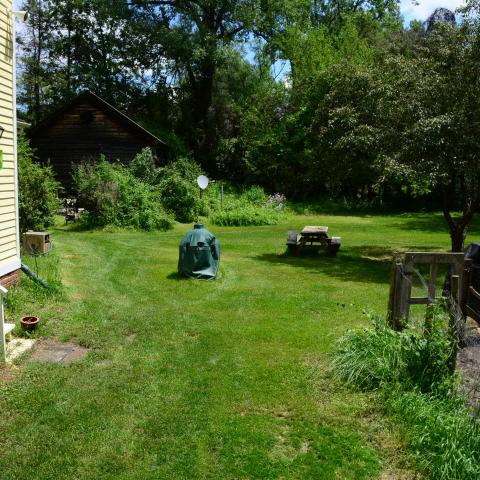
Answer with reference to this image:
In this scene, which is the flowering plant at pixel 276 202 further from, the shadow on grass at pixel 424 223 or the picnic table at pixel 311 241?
the picnic table at pixel 311 241

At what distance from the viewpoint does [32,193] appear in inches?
599

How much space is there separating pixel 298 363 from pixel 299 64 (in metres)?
27.5

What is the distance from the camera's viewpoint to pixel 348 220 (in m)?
23.8

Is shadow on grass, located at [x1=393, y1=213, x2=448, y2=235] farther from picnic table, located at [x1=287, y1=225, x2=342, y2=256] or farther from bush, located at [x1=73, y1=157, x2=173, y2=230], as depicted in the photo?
bush, located at [x1=73, y1=157, x2=173, y2=230]

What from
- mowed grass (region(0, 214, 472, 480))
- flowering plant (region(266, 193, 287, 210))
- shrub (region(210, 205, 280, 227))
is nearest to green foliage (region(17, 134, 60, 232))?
mowed grass (region(0, 214, 472, 480))

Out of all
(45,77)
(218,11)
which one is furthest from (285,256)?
(45,77)

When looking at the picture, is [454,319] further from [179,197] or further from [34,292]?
[179,197]

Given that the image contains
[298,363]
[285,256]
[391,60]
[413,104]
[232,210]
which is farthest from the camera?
[232,210]

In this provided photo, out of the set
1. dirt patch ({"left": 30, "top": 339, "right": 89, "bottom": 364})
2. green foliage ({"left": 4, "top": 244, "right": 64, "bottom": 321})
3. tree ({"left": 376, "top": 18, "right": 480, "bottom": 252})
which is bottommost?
dirt patch ({"left": 30, "top": 339, "right": 89, "bottom": 364})

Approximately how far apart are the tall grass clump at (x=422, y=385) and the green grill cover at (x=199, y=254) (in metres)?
4.60

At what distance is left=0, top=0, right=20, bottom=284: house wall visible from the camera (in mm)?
8156

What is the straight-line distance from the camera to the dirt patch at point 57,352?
6.46m

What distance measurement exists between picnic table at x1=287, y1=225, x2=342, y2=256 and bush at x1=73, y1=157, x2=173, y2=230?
6365 mm

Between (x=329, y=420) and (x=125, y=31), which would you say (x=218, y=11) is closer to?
(x=125, y=31)
